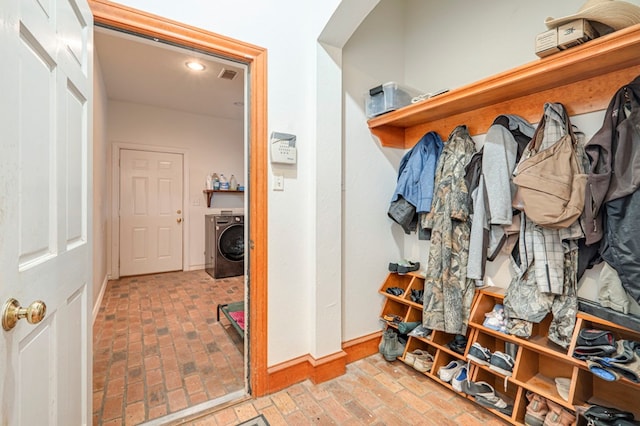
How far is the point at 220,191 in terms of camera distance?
480 centimetres

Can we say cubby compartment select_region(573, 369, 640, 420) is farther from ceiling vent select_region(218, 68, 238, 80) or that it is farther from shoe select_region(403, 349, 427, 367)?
ceiling vent select_region(218, 68, 238, 80)

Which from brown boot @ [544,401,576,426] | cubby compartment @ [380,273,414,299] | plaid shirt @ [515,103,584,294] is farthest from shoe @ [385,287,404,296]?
brown boot @ [544,401,576,426]

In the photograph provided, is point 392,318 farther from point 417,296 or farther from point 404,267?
point 404,267

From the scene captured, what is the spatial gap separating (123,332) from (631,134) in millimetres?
3648

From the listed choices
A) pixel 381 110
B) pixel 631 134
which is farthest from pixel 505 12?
pixel 631 134

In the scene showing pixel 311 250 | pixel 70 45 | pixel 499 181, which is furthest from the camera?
pixel 311 250

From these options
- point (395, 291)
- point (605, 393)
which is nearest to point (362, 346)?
point (395, 291)

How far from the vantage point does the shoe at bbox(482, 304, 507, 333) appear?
1571 millimetres

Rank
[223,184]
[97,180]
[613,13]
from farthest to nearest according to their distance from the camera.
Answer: [223,184]
[97,180]
[613,13]

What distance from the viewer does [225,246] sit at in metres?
4.30

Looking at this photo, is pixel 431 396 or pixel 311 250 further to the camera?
pixel 311 250

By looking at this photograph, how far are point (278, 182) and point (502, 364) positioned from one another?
162 centimetres

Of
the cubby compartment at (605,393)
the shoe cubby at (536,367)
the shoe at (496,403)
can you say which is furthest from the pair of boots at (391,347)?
the cubby compartment at (605,393)

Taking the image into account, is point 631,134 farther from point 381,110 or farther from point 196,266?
point 196,266
